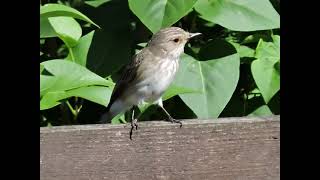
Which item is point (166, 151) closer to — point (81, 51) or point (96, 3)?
point (81, 51)

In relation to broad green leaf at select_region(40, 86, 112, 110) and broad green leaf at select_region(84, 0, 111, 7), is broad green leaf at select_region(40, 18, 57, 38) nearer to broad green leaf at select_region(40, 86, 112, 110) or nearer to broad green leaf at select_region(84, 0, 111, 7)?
broad green leaf at select_region(40, 86, 112, 110)

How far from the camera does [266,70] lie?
3.22 meters

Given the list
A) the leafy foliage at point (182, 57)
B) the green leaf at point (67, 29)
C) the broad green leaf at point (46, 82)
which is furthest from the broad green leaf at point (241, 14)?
the broad green leaf at point (46, 82)

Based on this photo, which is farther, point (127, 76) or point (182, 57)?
point (127, 76)

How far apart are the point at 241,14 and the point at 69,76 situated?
2.81ft

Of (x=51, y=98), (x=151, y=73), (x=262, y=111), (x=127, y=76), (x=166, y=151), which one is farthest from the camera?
(x=151, y=73)

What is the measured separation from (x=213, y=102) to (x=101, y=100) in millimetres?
500

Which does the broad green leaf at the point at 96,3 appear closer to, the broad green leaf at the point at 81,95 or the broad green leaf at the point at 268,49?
the broad green leaf at the point at 81,95

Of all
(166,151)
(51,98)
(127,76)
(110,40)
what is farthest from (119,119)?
(166,151)

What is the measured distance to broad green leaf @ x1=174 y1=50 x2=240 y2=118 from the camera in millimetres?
3080

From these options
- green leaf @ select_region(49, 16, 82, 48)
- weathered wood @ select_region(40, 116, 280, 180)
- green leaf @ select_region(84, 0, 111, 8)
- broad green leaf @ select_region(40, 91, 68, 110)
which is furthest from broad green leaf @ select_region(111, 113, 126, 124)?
weathered wood @ select_region(40, 116, 280, 180)

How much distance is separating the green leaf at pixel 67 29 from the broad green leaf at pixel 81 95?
1.32 feet
